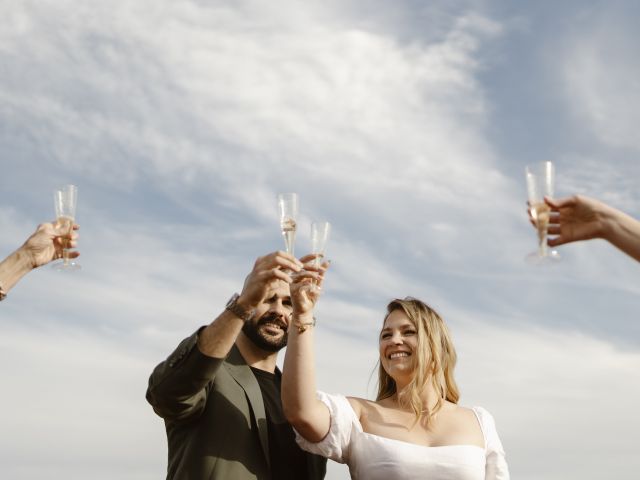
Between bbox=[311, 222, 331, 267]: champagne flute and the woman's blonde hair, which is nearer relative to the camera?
bbox=[311, 222, 331, 267]: champagne flute

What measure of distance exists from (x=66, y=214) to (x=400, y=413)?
3810 millimetres

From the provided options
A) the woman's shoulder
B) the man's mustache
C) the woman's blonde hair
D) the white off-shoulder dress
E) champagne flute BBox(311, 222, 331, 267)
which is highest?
champagne flute BBox(311, 222, 331, 267)

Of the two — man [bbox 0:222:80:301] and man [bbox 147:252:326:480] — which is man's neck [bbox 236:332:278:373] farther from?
man [bbox 0:222:80:301]

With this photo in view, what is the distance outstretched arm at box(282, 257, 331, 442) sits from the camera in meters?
7.97

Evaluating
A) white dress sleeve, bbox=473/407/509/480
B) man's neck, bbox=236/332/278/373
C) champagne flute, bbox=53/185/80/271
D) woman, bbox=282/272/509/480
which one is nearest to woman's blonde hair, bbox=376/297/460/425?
woman, bbox=282/272/509/480

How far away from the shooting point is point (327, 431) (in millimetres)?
8195

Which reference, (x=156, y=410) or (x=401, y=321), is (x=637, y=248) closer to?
(x=401, y=321)

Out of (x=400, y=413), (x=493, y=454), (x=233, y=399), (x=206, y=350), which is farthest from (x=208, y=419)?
(x=493, y=454)

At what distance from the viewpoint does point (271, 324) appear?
9023 mm

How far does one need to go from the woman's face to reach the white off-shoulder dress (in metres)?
0.69

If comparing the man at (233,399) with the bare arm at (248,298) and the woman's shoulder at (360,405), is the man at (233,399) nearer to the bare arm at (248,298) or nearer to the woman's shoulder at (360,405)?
the bare arm at (248,298)

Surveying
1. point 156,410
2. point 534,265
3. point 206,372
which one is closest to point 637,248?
point 534,265

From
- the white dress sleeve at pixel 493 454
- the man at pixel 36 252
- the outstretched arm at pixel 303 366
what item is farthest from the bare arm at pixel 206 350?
the white dress sleeve at pixel 493 454

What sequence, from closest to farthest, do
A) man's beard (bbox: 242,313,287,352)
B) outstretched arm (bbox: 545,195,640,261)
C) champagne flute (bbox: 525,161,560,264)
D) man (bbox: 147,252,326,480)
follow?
outstretched arm (bbox: 545,195,640,261)
champagne flute (bbox: 525,161,560,264)
man (bbox: 147,252,326,480)
man's beard (bbox: 242,313,287,352)
